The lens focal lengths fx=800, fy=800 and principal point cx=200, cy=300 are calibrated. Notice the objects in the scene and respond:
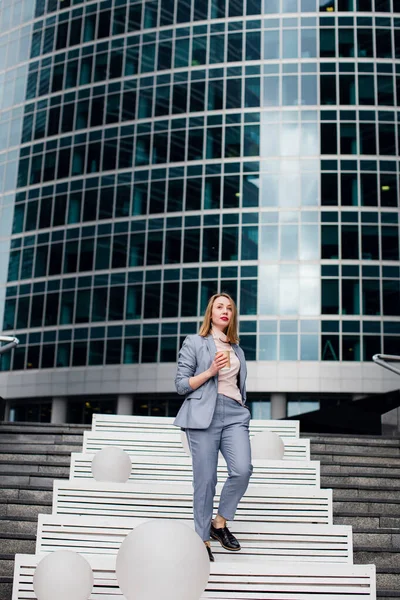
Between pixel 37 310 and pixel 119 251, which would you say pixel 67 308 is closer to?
pixel 37 310

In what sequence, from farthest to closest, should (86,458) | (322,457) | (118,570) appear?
(322,457), (86,458), (118,570)

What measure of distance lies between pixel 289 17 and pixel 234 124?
713 centimetres

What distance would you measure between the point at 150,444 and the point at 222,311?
4.33 metres

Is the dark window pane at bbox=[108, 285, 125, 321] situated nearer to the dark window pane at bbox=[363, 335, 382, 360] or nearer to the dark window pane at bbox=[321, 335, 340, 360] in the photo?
the dark window pane at bbox=[321, 335, 340, 360]

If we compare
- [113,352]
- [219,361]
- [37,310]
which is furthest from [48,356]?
[219,361]

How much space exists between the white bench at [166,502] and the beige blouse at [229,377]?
153 cm

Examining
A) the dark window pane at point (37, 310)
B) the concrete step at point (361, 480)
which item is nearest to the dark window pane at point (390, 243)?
the dark window pane at point (37, 310)

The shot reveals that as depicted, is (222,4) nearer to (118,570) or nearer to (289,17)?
(289,17)

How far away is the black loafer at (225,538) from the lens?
6.07m

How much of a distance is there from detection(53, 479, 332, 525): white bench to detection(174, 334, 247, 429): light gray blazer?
1.47 meters

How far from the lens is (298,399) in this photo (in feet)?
139

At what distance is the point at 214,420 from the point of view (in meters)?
5.96

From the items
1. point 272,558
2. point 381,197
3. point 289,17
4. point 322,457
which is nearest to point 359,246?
point 381,197

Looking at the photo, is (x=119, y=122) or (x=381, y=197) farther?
(x=119, y=122)
